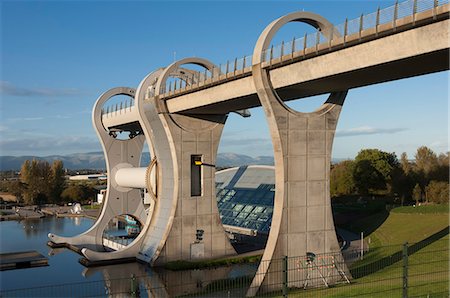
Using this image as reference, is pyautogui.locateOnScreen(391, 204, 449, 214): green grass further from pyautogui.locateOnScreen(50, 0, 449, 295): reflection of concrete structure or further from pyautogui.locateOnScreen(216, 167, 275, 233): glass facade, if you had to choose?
pyautogui.locateOnScreen(50, 0, 449, 295): reflection of concrete structure

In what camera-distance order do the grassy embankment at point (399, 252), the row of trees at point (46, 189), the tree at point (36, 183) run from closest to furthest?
the grassy embankment at point (399, 252) → the tree at point (36, 183) → the row of trees at point (46, 189)

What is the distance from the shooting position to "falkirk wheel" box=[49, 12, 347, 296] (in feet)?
81.0

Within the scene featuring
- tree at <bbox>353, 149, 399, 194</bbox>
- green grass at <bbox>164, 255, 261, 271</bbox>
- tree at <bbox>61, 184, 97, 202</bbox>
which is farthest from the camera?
tree at <bbox>61, 184, 97, 202</bbox>

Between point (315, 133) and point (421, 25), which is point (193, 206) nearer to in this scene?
point (315, 133)

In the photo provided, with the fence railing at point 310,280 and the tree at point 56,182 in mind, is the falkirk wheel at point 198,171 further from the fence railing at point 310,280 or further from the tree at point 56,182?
the tree at point 56,182

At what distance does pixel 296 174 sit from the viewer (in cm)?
2506

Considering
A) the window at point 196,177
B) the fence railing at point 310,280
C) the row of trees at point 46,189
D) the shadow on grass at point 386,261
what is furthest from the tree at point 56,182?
the shadow on grass at point 386,261

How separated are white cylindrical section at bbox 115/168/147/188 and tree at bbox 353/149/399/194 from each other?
34.9 meters

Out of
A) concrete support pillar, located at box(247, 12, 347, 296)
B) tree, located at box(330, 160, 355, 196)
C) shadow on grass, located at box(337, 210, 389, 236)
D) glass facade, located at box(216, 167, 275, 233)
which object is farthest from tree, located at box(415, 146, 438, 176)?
concrete support pillar, located at box(247, 12, 347, 296)

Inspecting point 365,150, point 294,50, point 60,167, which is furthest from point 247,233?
point 60,167

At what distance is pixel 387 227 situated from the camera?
139 feet

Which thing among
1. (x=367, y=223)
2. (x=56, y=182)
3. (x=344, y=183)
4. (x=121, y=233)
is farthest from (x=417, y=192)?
(x=56, y=182)

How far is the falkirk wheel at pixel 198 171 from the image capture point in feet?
81.0

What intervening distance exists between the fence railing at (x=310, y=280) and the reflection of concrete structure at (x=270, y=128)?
79 centimetres
